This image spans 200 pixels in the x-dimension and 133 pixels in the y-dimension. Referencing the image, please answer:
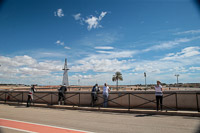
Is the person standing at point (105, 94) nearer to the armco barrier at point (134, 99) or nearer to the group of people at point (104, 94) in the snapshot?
the group of people at point (104, 94)

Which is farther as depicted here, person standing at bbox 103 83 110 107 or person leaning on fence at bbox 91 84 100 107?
person leaning on fence at bbox 91 84 100 107

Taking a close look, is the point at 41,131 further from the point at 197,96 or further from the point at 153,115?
the point at 197,96

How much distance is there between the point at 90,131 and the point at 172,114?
526 cm

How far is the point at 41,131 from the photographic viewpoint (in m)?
6.18

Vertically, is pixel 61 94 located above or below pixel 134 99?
above

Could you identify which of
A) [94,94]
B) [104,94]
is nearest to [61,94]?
[94,94]

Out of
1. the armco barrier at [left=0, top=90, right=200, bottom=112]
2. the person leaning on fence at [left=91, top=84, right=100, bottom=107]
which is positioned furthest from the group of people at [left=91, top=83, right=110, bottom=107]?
the armco barrier at [left=0, top=90, right=200, bottom=112]

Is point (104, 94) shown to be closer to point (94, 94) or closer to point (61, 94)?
point (94, 94)

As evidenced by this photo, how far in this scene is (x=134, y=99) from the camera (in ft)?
38.5

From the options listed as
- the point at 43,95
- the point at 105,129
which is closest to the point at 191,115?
the point at 105,129

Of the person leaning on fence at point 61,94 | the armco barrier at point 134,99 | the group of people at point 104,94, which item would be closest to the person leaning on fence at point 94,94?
the group of people at point 104,94

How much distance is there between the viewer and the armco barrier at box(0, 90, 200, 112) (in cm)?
1005

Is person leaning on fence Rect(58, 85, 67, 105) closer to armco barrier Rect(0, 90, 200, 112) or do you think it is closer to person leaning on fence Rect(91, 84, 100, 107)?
armco barrier Rect(0, 90, 200, 112)

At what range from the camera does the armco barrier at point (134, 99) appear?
396 inches
